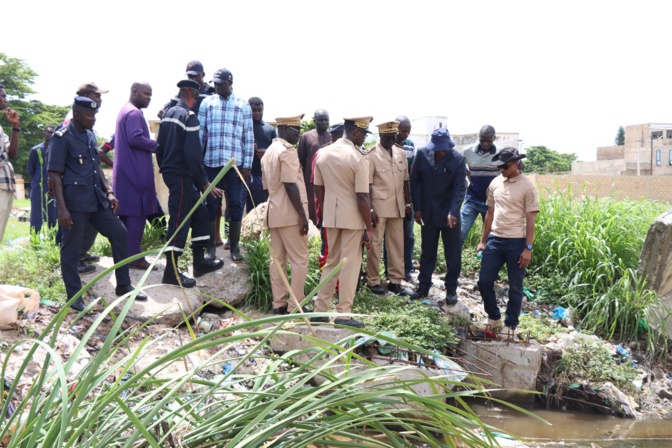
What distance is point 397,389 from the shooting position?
1473mm

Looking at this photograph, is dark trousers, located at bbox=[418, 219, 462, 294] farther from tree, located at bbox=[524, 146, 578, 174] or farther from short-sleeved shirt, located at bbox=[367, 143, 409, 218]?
tree, located at bbox=[524, 146, 578, 174]

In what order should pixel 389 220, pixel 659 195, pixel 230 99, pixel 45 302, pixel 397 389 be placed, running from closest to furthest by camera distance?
pixel 397 389
pixel 45 302
pixel 230 99
pixel 389 220
pixel 659 195

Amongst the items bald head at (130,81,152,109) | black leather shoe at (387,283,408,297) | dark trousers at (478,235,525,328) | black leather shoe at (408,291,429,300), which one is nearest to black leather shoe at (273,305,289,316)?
black leather shoe at (387,283,408,297)

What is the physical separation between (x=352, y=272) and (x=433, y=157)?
5.73 feet

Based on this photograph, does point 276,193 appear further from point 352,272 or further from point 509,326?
point 509,326

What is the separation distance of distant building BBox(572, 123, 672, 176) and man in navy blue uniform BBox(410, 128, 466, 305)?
36.0 metres

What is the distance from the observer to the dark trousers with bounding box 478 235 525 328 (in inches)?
222

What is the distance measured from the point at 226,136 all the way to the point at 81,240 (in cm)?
180

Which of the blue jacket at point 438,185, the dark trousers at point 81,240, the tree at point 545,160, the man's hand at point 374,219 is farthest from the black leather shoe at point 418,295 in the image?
the tree at point 545,160

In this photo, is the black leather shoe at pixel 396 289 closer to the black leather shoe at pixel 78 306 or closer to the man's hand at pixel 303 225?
the man's hand at pixel 303 225

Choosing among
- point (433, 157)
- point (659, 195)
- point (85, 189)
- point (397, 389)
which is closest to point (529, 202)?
point (433, 157)

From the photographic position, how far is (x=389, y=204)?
6.31m

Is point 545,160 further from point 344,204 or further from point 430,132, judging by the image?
point 344,204

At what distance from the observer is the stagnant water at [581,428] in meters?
4.62
